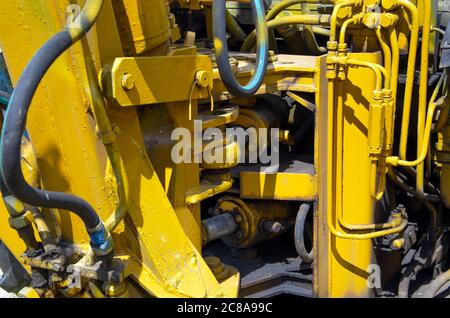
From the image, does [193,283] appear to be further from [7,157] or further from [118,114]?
[7,157]

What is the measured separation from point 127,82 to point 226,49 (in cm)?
34

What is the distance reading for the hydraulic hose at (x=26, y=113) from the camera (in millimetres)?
1405

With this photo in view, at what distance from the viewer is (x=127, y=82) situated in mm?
1809

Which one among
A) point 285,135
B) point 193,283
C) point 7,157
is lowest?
point 193,283

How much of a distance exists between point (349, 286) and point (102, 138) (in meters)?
1.42

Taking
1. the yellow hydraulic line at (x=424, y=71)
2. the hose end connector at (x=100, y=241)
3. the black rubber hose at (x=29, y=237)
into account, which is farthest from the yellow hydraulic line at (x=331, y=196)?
the black rubber hose at (x=29, y=237)

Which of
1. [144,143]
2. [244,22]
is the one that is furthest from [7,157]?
[244,22]

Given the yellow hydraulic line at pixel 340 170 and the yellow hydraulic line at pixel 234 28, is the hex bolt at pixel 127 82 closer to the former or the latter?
the yellow hydraulic line at pixel 340 170

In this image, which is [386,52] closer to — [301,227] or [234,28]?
[301,227]

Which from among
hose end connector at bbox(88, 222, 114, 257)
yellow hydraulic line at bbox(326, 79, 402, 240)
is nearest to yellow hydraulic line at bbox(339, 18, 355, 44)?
yellow hydraulic line at bbox(326, 79, 402, 240)

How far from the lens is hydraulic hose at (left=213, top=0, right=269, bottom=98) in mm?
1847

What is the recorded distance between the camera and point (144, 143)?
2135 mm

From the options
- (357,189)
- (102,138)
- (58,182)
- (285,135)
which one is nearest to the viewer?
(102,138)

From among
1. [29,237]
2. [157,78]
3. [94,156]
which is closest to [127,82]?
[157,78]
